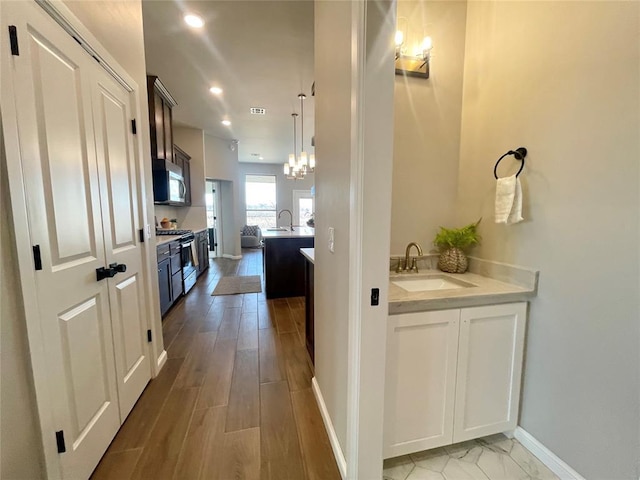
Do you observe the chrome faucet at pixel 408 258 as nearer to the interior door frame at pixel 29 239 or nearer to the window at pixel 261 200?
the interior door frame at pixel 29 239

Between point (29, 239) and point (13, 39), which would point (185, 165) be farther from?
point (29, 239)

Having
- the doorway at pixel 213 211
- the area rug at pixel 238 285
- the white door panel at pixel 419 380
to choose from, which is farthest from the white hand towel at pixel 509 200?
the doorway at pixel 213 211

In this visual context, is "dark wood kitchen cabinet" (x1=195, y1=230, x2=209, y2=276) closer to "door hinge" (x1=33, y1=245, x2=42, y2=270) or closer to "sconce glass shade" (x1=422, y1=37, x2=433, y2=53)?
"door hinge" (x1=33, y1=245, x2=42, y2=270)

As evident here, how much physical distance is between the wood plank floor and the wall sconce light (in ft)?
7.68

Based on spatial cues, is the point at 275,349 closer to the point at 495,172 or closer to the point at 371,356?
the point at 371,356

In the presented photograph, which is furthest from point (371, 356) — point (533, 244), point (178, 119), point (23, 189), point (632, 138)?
point (178, 119)

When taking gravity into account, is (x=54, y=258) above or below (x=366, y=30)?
below

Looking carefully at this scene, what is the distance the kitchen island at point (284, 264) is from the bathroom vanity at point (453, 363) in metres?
2.59

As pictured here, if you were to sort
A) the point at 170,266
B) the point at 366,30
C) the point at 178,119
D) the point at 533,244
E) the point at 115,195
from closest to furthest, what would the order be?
1. the point at 366,30
2. the point at 533,244
3. the point at 115,195
4. the point at 170,266
5. the point at 178,119

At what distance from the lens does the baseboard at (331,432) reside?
130 centimetres

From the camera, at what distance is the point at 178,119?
5.18 meters

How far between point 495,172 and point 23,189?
2285mm

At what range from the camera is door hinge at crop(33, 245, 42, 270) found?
102cm

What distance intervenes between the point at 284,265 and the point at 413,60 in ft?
9.72
